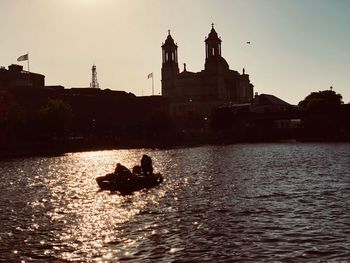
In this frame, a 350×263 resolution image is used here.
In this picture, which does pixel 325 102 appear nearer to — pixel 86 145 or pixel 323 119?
pixel 323 119

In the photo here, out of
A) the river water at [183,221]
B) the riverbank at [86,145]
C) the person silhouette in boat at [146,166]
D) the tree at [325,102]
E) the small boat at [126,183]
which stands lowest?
the river water at [183,221]

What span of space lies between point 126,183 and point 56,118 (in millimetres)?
74774

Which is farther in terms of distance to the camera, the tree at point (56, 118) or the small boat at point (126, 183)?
the tree at point (56, 118)

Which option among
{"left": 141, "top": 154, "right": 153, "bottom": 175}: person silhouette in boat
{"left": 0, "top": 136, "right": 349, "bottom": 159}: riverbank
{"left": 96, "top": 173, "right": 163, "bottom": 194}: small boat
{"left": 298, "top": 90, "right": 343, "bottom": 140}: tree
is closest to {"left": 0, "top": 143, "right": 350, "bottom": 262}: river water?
{"left": 96, "top": 173, "right": 163, "bottom": 194}: small boat

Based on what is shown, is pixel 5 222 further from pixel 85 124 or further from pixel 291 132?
pixel 291 132

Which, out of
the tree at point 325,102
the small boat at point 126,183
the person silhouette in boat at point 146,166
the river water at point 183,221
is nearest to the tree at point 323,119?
the tree at point 325,102

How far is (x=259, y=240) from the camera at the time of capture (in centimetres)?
2198

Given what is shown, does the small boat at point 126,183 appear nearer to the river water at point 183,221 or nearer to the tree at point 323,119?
the river water at point 183,221

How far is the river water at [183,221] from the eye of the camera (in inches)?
793

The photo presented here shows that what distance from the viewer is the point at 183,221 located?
87.9 ft

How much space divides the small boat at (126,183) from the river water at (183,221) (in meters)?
1.06

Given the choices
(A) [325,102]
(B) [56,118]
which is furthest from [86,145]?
(A) [325,102]

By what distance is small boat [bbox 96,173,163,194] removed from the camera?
40594 millimetres

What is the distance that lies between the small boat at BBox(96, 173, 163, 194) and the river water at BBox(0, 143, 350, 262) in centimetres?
106
